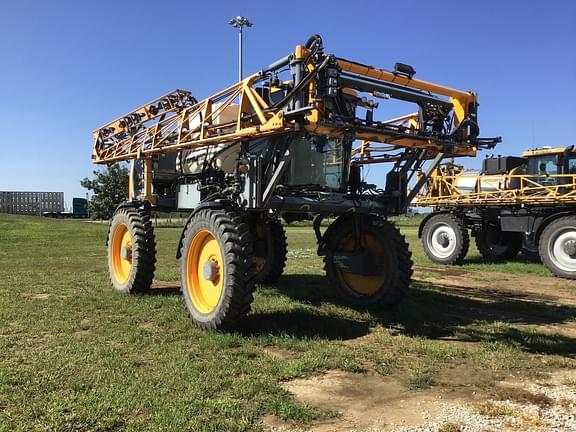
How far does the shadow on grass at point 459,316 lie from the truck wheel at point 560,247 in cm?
303

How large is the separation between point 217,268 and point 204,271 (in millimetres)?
202

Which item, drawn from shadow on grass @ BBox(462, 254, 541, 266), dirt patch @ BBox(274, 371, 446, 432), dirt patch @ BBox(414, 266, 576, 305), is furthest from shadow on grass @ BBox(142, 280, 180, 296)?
shadow on grass @ BBox(462, 254, 541, 266)

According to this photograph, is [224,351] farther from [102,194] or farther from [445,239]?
[102,194]

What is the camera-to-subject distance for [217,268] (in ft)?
22.8

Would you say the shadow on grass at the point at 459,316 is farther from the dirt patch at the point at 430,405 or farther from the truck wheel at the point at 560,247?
the truck wheel at the point at 560,247

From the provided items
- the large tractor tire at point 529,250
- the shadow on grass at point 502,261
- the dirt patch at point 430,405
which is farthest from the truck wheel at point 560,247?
the dirt patch at point 430,405

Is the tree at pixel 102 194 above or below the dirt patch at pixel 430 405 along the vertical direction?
above

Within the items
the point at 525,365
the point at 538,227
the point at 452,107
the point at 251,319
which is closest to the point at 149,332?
the point at 251,319

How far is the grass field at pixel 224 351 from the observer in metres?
4.13

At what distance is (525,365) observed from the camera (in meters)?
5.49

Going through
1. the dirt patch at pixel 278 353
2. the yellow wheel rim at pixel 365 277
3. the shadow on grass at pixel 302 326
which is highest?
the yellow wheel rim at pixel 365 277

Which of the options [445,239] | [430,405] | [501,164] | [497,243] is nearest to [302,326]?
[430,405]

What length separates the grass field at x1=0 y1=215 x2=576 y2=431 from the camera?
413 centimetres

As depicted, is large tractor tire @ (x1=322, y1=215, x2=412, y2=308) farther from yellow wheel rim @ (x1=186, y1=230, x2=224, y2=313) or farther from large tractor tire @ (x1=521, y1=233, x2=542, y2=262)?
large tractor tire @ (x1=521, y1=233, x2=542, y2=262)
